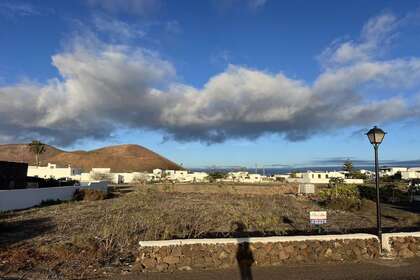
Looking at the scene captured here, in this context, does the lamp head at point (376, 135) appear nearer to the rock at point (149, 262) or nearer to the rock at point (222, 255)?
the rock at point (222, 255)

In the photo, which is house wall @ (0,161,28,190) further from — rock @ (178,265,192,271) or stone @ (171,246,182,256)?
rock @ (178,265,192,271)

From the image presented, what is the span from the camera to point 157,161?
173125 mm

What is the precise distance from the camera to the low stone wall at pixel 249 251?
9.13 metres

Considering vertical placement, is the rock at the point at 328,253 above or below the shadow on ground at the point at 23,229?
above

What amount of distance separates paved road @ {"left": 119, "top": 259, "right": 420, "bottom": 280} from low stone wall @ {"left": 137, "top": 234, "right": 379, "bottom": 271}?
0.31 metres

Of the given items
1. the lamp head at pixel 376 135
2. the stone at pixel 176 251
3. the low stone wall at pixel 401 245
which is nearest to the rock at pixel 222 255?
the stone at pixel 176 251

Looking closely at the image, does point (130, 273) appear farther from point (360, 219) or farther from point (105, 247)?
point (360, 219)

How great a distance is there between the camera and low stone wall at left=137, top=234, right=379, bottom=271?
30.0ft

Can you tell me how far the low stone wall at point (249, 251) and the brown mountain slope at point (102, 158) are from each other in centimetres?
12771

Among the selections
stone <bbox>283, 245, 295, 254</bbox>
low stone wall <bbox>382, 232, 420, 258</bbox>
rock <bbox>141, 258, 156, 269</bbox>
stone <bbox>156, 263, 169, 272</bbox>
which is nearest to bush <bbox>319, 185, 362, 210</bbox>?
low stone wall <bbox>382, 232, 420, 258</bbox>

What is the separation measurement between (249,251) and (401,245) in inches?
152

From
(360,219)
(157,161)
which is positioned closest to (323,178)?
(360,219)

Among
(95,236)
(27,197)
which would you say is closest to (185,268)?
(95,236)

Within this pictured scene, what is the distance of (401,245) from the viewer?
404 inches
